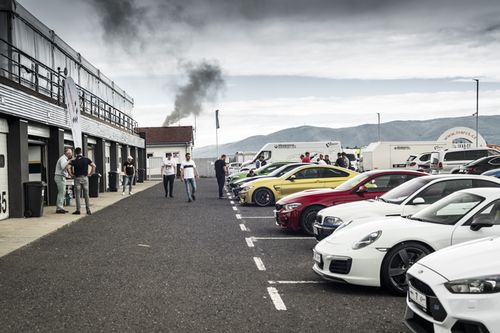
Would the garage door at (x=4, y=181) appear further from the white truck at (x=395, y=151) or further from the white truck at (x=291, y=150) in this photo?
the white truck at (x=395, y=151)

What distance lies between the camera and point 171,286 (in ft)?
21.1

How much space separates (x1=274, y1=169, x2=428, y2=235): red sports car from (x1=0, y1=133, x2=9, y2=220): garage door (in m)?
7.40

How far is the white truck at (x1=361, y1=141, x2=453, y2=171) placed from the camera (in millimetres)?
43906

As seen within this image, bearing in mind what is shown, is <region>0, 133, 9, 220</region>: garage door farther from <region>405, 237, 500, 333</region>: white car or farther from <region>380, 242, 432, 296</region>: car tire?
<region>405, 237, 500, 333</region>: white car

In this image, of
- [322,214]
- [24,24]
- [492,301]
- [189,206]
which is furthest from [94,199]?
[492,301]

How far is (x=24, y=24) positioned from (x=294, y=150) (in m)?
25.3

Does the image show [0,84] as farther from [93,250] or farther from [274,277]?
[274,277]

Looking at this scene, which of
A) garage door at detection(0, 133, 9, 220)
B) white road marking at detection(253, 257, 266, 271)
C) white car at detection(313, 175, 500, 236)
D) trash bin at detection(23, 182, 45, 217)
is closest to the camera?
white road marking at detection(253, 257, 266, 271)

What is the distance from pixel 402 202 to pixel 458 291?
4647 millimetres

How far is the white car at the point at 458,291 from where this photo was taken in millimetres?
3521

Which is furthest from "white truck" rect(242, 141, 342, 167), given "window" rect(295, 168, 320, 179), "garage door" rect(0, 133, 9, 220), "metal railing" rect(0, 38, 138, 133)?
"garage door" rect(0, 133, 9, 220)

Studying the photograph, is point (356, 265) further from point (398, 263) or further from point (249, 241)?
point (249, 241)

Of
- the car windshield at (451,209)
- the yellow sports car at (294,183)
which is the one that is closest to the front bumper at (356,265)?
the car windshield at (451,209)

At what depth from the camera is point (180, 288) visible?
6.34 metres
